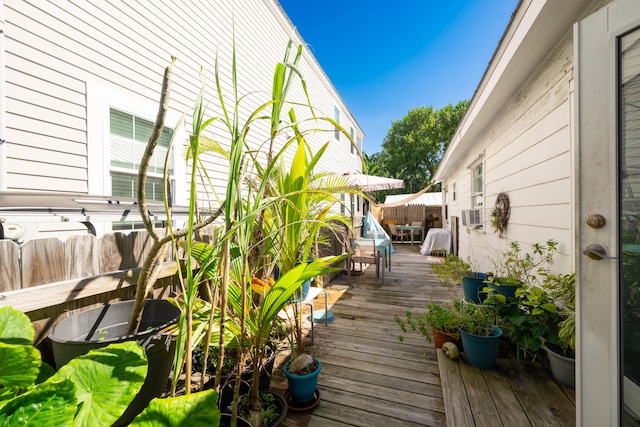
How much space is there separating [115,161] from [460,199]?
6.92 m

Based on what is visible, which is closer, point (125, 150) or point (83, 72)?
point (83, 72)

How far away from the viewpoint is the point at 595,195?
120 centimetres

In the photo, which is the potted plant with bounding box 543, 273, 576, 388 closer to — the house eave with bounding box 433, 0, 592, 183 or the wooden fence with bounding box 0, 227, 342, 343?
the wooden fence with bounding box 0, 227, 342, 343

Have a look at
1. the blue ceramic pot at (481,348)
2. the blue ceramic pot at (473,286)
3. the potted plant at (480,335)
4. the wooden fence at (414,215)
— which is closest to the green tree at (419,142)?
the wooden fence at (414,215)

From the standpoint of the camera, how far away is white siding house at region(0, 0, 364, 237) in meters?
2.16

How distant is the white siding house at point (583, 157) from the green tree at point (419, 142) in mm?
19873

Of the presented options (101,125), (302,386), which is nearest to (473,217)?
(302,386)

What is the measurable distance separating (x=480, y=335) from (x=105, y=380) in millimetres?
2300

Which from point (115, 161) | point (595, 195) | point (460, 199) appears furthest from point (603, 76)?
point (460, 199)

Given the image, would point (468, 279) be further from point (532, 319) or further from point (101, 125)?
point (101, 125)

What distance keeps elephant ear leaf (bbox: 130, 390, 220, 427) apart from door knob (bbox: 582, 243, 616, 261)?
5.35 ft

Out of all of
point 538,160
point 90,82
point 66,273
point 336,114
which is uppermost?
point 336,114

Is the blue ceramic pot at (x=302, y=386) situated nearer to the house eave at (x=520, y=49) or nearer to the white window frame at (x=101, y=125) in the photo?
the white window frame at (x=101, y=125)

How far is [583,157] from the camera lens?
1.23 metres
